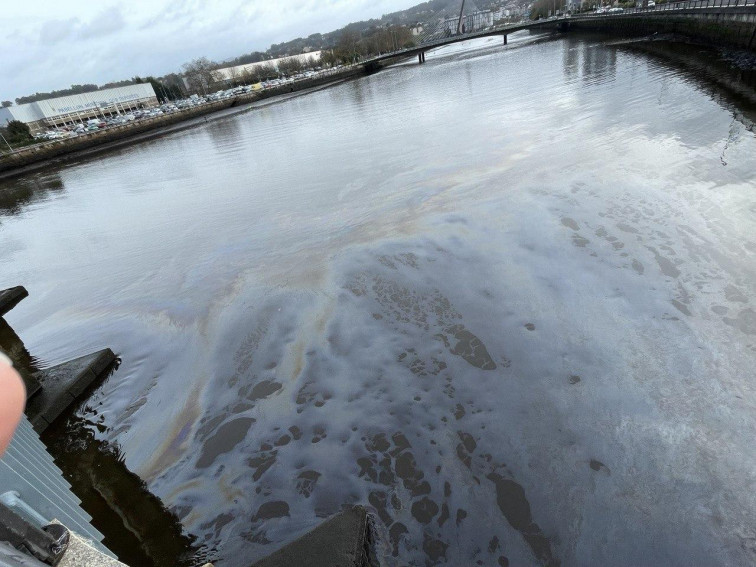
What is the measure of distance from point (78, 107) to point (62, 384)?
108m

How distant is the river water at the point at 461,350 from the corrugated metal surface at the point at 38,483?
4.58 feet

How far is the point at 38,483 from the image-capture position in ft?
7.23

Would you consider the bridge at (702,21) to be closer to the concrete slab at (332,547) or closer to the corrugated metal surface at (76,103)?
the concrete slab at (332,547)

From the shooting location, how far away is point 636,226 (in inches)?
272

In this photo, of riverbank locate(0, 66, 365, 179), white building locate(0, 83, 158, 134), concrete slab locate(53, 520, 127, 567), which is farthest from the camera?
white building locate(0, 83, 158, 134)

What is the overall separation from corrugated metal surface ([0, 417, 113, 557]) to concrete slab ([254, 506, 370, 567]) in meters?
1.07

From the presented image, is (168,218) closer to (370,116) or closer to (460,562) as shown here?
(460,562)

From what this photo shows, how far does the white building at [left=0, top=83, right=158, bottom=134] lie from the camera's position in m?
81.4

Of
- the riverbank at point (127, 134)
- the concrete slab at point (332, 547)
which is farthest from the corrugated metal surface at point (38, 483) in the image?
the riverbank at point (127, 134)

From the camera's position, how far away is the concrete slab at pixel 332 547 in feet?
9.34

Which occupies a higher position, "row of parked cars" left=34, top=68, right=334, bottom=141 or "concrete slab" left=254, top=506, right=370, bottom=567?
"row of parked cars" left=34, top=68, right=334, bottom=141

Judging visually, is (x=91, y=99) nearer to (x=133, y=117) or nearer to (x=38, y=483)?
(x=133, y=117)

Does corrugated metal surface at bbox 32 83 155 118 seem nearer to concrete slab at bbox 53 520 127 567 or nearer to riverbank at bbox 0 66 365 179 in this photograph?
riverbank at bbox 0 66 365 179

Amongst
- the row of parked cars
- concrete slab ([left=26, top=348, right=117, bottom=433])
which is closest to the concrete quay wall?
concrete slab ([left=26, top=348, right=117, bottom=433])
